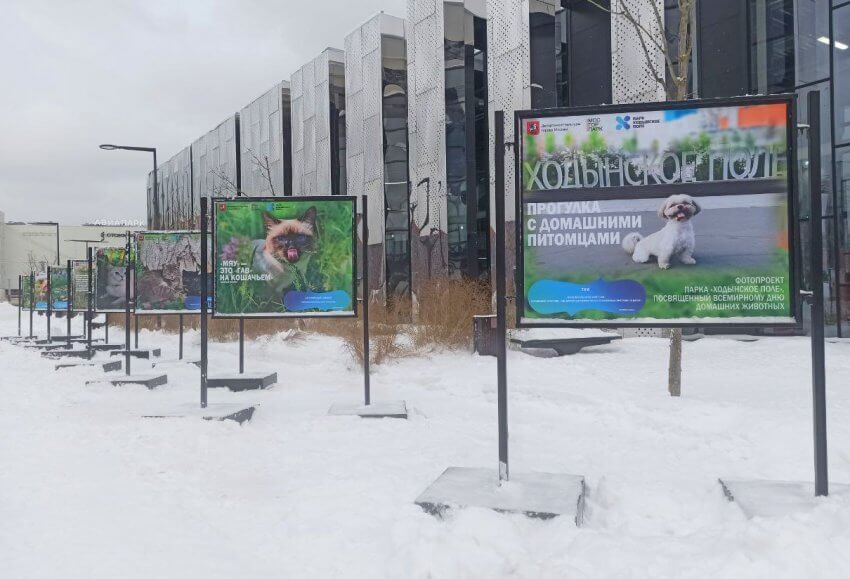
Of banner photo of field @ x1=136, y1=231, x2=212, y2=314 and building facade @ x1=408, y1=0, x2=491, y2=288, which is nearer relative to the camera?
banner photo of field @ x1=136, y1=231, x2=212, y2=314

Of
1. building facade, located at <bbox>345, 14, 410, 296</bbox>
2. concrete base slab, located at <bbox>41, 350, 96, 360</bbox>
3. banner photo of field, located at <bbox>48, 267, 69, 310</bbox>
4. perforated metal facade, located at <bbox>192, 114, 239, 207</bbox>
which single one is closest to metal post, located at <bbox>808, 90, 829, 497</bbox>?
concrete base slab, located at <bbox>41, 350, 96, 360</bbox>

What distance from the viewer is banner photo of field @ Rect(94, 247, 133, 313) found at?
17.8 meters

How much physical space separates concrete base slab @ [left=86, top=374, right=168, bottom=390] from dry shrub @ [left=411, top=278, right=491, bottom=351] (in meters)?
5.33

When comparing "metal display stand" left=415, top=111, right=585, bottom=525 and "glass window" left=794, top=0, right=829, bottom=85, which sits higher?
"glass window" left=794, top=0, right=829, bottom=85

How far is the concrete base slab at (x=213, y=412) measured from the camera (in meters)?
8.24

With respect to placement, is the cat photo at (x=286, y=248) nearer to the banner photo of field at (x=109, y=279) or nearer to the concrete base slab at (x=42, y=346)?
the banner photo of field at (x=109, y=279)

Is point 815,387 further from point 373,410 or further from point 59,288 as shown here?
point 59,288

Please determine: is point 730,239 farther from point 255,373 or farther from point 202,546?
point 255,373

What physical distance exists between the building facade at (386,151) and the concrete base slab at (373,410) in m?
21.2

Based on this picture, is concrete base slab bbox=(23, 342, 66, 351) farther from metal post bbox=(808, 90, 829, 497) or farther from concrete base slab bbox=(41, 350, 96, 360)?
metal post bbox=(808, 90, 829, 497)

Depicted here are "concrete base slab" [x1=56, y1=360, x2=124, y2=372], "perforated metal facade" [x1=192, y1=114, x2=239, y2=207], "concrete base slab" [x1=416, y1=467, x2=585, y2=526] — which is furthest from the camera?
"perforated metal facade" [x1=192, y1=114, x2=239, y2=207]

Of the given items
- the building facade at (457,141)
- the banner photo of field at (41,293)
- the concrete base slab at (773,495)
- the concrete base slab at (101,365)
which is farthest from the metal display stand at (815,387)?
the banner photo of field at (41,293)

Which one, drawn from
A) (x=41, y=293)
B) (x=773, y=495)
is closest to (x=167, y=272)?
(x=773, y=495)

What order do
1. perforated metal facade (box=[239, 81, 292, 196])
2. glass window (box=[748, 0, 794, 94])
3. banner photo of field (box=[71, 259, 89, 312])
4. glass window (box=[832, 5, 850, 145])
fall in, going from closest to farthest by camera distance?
glass window (box=[832, 5, 850, 145]) → glass window (box=[748, 0, 794, 94]) → banner photo of field (box=[71, 259, 89, 312]) → perforated metal facade (box=[239, 81, 292, 196])
